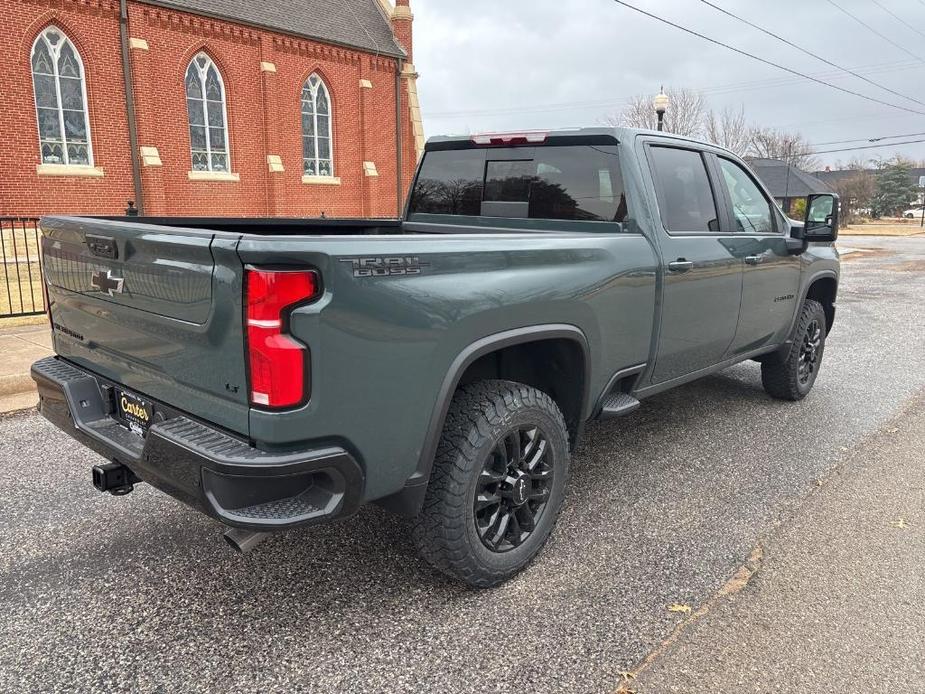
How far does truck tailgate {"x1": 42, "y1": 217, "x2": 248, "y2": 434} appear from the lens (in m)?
2.26

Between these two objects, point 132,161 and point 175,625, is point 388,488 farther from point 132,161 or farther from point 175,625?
point 132,161

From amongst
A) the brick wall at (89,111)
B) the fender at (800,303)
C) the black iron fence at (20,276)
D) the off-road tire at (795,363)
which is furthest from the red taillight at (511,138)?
the brick wall at (89,111)

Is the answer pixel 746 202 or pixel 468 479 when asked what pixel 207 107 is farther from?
pixel 468 479

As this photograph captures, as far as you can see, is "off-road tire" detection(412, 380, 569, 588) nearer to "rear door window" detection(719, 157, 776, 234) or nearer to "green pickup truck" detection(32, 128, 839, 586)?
"green pickup truck" detection(32, 128, 839, 586)

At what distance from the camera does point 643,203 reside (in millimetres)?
3795

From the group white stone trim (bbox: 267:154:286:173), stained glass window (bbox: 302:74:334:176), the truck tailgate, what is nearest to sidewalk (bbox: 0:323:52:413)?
the truck tailgate

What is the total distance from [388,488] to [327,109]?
2161 cm

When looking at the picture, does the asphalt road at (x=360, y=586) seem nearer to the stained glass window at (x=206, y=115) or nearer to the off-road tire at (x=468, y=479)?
the off-road tire at (x=468, y=479)

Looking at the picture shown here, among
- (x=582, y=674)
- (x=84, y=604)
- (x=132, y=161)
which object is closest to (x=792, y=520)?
(x=582, y=674)

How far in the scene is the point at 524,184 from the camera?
4.16m

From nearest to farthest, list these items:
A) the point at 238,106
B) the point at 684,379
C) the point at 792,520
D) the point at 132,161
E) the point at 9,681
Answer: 1. the point at 9,681
2. the point at 792,520
3. the point at 684,379
4. the point at 132,161
5. the point at 238,106

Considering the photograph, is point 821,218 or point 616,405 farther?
point 821,218

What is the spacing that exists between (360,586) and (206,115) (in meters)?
19.2

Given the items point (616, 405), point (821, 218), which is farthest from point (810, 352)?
point (616, 405)
